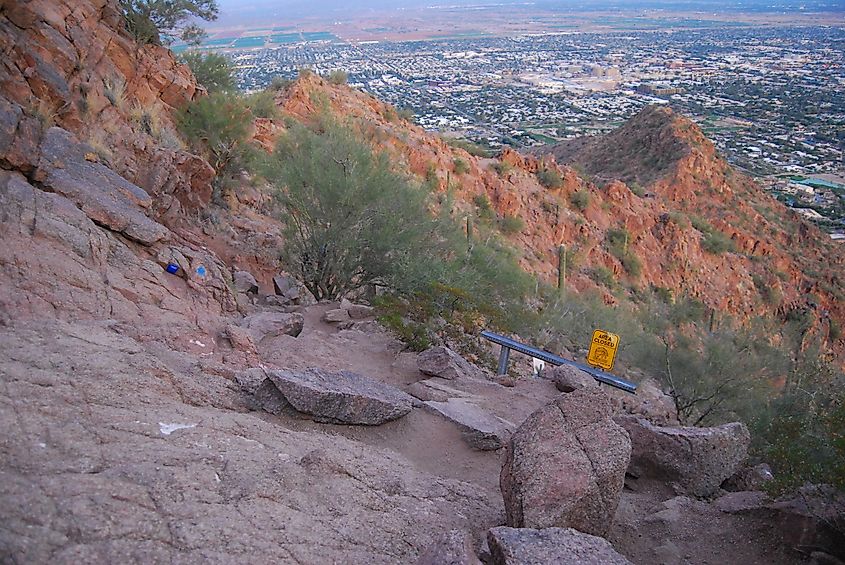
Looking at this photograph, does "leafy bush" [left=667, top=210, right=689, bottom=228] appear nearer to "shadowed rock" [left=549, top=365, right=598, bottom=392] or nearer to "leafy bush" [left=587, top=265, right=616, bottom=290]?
"leafy bush" [left=587, top=265, right=616, bottom=290]

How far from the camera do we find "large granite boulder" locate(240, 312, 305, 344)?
30.7 ft

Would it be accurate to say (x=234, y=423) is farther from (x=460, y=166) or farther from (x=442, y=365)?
(x=460, y=166)

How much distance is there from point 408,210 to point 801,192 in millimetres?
40963

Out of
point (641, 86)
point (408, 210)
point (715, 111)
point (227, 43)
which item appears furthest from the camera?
point (227, 43)

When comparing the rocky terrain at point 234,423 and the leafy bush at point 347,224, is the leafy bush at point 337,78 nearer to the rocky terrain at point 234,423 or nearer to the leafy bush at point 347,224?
the rocky terrain at point 234,423

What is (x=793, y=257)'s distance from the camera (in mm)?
32750

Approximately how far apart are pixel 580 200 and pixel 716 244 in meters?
7.14

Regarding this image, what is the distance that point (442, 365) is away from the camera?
9898 mm

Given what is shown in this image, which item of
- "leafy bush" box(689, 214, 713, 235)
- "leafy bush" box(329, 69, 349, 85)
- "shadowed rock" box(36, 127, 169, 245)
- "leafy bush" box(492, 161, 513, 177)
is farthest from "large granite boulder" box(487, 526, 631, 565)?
"leafy bush" box(329, 69, 349, 85)

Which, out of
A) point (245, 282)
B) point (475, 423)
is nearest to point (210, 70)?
point (245, 282)

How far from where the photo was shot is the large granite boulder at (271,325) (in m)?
9.35

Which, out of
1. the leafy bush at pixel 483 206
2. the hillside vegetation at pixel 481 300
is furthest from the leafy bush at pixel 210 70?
the leafy bush at pixel 483 206

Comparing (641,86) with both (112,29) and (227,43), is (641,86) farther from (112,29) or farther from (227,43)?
(112,29)

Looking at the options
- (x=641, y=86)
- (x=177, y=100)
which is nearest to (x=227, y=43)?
(x=641, y=86)
